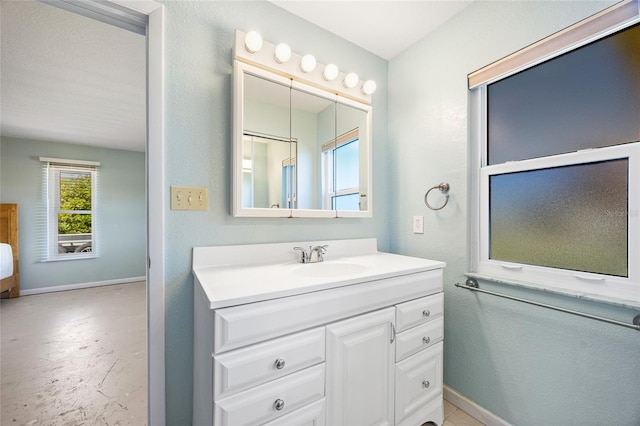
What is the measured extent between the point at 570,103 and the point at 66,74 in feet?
11.2

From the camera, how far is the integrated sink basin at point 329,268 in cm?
134

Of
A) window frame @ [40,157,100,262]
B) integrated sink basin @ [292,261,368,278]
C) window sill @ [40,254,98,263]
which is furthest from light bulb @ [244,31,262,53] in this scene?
window sill @ [40,254,98,263]

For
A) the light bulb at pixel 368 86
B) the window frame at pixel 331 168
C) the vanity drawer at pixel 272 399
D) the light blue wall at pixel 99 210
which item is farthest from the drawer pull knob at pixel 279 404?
the light blue wall at pixel 99 210

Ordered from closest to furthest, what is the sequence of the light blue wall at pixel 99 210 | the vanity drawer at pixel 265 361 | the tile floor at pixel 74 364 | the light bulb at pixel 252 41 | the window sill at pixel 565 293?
the vanity drawer at pixel 265 361 → the window sill at pixel 565 293 → the light bulb at pixel 252 41 → the tile floor at pixel 74 364 → the light blue wall at pixel 99 210

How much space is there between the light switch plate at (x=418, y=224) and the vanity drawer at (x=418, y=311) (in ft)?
1.56

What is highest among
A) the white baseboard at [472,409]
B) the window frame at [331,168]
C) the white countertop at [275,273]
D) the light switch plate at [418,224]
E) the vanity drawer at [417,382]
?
the window frame at [331,168]

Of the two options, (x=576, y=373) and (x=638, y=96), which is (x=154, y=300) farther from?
(x=638, y=96)

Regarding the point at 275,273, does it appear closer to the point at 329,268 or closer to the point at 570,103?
the point at 329,268

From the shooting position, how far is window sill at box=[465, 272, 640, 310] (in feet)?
3.17

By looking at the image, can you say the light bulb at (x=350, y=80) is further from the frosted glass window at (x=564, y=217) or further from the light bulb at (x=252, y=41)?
the frosted glass window at (x=564, y=217)

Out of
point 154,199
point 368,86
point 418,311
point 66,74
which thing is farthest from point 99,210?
point 418,311

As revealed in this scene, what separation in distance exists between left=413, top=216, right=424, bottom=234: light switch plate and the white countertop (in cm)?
31

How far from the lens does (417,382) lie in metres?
1.26

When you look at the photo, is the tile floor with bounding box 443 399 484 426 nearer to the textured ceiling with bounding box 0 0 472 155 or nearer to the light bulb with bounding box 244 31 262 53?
the light bulb with bounding box 244 31 262 53
